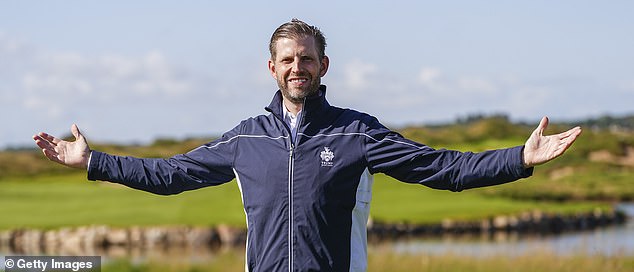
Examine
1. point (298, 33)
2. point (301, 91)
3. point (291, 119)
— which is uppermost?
point (298, 33)

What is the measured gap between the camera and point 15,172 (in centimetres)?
3641

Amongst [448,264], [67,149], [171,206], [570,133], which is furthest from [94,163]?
[171,206]

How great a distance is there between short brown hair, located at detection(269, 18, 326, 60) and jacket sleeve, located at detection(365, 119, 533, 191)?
0.41m

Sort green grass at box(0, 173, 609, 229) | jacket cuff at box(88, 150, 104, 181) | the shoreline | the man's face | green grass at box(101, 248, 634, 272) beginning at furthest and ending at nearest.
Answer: green grass at box(0, 173, 609, 229), the shoreline, green grass at box(101, 248, 634, 272), jacket cuff at box(88, 150, 104, 181), the man's face

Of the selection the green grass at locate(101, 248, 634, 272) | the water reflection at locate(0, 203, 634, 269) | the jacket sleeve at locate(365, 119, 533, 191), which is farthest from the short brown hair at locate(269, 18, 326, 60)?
the water reflection at locate(0, 203, 634, 269)

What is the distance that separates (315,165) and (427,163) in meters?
0.49

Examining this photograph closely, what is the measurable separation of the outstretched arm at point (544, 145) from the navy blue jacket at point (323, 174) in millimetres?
47

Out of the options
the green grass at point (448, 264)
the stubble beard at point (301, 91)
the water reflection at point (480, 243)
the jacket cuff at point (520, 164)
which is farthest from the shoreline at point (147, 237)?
the jacket cuff at point (520, 164)

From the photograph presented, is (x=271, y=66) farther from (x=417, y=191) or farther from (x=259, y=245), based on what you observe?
(x=417, y=191)

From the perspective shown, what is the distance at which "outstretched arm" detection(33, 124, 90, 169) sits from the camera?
4.86 m

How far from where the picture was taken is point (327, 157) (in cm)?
452

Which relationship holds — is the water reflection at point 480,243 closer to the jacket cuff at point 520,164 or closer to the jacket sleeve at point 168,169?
the jacket sleeve at point 168,169

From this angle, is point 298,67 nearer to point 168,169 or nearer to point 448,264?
point 168,169

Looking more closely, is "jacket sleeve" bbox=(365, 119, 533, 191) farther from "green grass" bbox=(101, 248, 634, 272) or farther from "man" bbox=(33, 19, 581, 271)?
"green grass" bbox=(101, 248, 634, 272)
